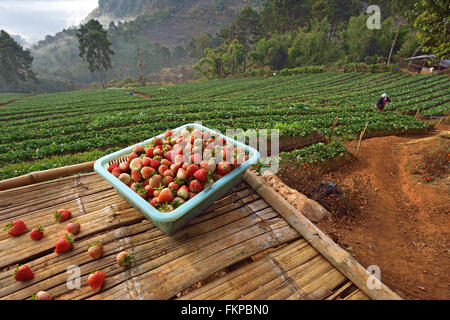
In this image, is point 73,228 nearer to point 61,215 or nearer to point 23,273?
point 61,215

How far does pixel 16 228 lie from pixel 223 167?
2.26 m

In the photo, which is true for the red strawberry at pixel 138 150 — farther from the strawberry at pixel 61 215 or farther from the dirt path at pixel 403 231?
the dirt path at pixel 403 231

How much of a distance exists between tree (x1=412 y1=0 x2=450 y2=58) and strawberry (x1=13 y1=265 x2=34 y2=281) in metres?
9.91

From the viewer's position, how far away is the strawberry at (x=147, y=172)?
7.33ft

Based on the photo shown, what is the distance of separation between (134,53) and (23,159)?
4415 inches

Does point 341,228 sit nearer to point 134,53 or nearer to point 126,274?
point 126,274

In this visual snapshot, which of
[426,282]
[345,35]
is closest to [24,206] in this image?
[426,282]

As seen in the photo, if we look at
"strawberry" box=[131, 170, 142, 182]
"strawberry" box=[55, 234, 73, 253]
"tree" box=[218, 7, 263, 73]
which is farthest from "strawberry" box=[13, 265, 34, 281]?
"tree" box=[218, 7, 263, 73]

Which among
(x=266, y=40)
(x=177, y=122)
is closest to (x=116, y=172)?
(x=177, y=122)

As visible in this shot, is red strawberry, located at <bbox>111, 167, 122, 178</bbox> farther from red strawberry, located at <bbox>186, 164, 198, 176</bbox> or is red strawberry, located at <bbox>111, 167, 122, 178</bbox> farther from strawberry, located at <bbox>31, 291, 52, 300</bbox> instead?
strawberry, located at <bbox>31, 291, 52, 300</bbox>

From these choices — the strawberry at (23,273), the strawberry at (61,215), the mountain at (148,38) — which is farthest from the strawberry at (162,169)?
the mountain at (148,38)

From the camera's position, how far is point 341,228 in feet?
14.0

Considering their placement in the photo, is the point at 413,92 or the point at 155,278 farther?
the point at 413,92

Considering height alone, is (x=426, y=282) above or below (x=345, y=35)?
below
